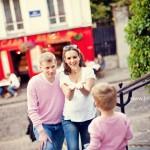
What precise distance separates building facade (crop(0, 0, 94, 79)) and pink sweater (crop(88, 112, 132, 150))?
1735 cm

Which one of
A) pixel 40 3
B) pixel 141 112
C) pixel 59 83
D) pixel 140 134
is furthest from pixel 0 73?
pixel 59 83

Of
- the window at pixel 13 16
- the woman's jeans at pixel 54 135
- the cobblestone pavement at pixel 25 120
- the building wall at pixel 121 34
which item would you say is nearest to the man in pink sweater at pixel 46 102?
the woman's jeans at pixel 54 135

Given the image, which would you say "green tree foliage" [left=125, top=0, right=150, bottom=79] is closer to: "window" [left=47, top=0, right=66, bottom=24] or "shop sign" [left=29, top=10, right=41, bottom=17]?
"shop sign" [left=29, top=10, right=41, bottom=17]

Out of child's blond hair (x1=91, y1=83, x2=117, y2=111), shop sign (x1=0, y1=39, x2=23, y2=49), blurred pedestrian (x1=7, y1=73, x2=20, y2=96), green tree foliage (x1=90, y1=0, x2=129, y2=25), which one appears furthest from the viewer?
green tree foliage (x1=90, y1=0, x2=129, y2=25)

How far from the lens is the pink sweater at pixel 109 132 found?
11.3 ft

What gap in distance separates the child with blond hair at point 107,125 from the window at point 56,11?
17.8 meters

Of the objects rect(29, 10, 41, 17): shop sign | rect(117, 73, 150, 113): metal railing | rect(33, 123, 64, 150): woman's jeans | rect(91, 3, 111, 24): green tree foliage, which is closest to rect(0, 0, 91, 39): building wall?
rect(29, 10, 41, 17): shop sign

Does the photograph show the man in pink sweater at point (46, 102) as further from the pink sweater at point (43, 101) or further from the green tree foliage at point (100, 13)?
the green tree foliage at point (100, 13)

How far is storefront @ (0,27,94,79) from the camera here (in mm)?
20719

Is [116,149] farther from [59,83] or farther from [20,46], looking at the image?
[20,46]

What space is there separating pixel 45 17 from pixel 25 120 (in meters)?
7.94

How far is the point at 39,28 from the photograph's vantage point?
68.5 ft

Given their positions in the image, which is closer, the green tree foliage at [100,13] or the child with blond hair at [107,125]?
the child with blond hair at [107,125]

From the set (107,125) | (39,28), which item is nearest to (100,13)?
(39,28)
